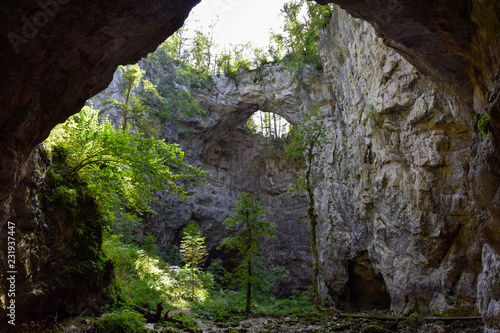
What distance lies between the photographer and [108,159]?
252 inches

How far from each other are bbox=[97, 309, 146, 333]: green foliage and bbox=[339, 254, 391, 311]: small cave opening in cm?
1180

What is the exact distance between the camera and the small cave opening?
47.9 feet

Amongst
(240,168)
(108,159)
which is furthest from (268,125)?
(108,159)

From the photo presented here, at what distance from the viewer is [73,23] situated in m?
3.59

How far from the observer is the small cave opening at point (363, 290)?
47.9ft

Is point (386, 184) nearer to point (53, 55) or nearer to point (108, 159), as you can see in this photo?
point (108, 159)

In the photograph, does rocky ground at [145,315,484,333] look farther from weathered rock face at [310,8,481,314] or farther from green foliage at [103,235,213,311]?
green foliage at [103,235,213,311]

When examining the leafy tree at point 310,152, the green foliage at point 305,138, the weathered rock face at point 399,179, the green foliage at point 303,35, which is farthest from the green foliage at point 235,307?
the green foliage at point 303,35

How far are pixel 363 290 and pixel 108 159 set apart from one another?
14783 mm

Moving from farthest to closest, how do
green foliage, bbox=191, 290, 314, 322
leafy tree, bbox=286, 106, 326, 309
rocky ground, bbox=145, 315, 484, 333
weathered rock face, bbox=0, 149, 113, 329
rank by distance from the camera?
leafy tree, bbox=286, 106, 326, 309
green foliage, bbox=191, 290, 314, 322
rocky ground, bbox=145, 315, 484, 333
weathered rock face, bbox=0, 149, 113, 329

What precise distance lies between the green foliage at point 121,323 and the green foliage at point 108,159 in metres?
2.61

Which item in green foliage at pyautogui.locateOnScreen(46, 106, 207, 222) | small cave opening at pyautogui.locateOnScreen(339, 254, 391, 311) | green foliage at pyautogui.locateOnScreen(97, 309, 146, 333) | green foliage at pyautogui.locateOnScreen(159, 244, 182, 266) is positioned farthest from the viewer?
green foliage at pyautogui.locateOnScreen(159, 244, 182, 266)

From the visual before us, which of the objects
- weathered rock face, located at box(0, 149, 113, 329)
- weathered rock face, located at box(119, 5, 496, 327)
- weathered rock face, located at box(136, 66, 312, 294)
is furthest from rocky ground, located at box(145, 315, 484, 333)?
weathered rock face, located at box(136, 66, 312, 294)

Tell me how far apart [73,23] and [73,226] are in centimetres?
434
